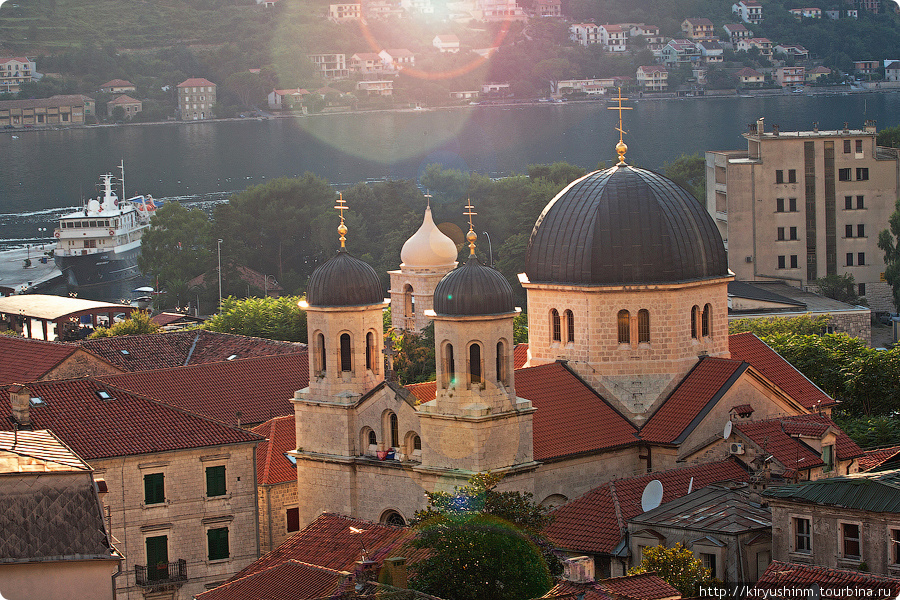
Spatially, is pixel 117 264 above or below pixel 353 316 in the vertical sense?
below

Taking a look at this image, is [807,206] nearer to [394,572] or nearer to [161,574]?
[161,574]

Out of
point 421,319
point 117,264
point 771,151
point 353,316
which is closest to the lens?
point 353,316

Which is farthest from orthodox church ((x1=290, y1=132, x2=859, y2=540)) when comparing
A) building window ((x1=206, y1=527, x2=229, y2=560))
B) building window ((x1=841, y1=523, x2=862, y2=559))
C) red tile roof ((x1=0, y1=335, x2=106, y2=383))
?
red tile roof ((x1=0, y1=335, x2=106, y2=383))

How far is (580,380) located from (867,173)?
6529 cm

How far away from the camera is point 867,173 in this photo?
11275 cm

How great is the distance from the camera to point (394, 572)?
125ft

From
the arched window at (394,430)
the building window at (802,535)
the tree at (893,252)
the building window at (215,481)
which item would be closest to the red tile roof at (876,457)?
the building window at (802,535)

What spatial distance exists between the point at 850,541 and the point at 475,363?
11128 millimetres

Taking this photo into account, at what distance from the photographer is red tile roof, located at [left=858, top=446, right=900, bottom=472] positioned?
167ft

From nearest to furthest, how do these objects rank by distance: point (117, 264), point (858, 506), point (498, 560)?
1. point (498, 560)
2. point (858, 506)
3. point (117, 264)

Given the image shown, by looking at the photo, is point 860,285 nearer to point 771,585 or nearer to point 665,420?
point 665,420

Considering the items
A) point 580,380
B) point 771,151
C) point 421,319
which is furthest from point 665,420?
point 771,151

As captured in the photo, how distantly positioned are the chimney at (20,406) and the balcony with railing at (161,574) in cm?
→ 531

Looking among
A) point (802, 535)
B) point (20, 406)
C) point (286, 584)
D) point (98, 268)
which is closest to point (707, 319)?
point (802, 535)
